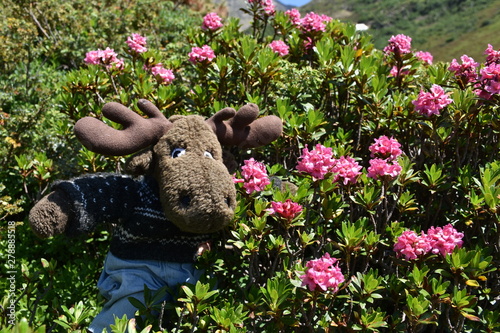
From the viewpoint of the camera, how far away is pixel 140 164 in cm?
268

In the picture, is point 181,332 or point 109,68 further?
point 109,68

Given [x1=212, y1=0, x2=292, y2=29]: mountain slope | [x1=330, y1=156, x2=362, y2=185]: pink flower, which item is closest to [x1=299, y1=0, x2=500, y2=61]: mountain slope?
[x1=212, y1=0, x2=292, y2=29]: mountain slope

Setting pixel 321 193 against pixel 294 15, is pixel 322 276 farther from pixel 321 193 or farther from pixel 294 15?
pixel 294 15

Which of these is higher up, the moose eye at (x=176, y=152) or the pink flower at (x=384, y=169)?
the pink flower at (x=384, y=169)

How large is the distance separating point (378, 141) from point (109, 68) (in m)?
2.11

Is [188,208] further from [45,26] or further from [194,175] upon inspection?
[45,26]

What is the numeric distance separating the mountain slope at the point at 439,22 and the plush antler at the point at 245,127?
181ft

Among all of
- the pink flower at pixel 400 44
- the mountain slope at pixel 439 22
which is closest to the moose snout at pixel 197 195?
the pink flower at pixel 400 44

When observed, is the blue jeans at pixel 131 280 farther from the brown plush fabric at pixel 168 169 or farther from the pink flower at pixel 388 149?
the pink flower at pixel 388 149

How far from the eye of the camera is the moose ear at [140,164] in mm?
2682

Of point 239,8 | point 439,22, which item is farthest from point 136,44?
point 439,22

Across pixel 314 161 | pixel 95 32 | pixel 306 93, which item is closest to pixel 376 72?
pixel 306 93

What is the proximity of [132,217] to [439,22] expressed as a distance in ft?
296

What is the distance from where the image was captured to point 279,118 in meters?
3.08
